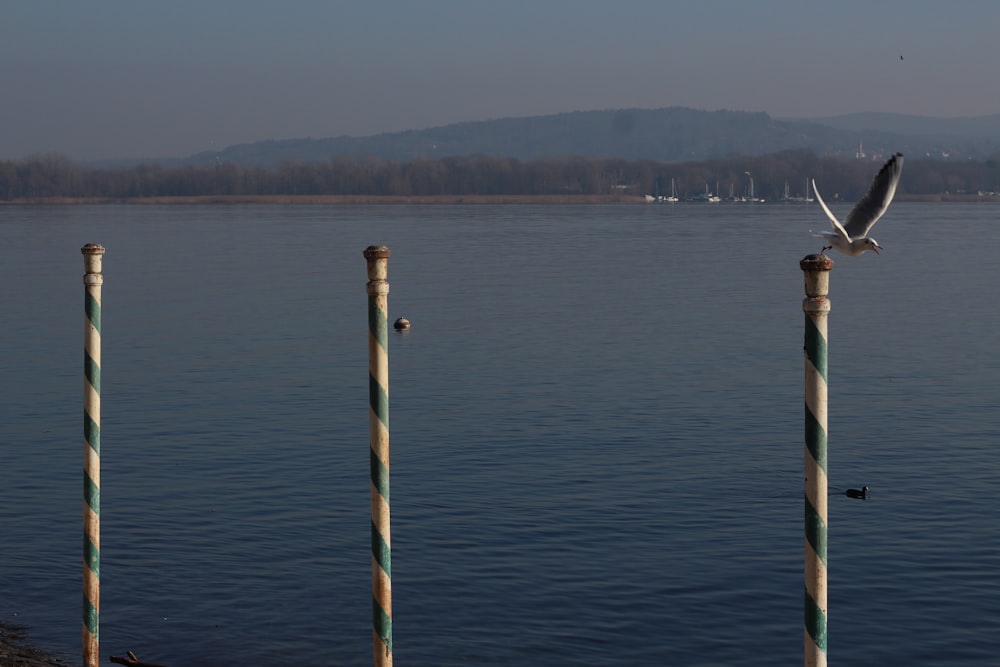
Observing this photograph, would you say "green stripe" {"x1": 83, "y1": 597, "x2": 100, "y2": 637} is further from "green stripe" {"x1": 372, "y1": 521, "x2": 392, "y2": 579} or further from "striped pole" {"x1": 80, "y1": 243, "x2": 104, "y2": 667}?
"green stripe" {"x1": 372, "y1": 521, "x2": 392, "y2": 579}

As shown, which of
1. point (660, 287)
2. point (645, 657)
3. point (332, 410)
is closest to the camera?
point (645, 657)

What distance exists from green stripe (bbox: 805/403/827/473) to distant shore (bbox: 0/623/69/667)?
10.9 metres

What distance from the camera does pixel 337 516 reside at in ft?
89.6

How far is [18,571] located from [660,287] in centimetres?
6264

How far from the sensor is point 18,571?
23.7m

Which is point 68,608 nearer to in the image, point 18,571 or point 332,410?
point 18,571

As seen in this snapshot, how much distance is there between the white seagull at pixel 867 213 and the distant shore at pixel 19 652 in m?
10.8

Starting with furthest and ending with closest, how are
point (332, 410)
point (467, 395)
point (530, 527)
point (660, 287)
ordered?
1. point (660, 287)
2. point (467, 395)
3. point (332, 410)
4. point (530, 527)

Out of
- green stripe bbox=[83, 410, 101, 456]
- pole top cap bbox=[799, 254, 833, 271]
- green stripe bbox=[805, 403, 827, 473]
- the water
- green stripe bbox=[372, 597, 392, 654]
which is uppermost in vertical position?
pole top cap bbox=[799, 254, 833, 271]

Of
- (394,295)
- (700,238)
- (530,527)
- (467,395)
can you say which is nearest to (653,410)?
(467,395)

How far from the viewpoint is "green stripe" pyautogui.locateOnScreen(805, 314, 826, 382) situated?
10695 mm

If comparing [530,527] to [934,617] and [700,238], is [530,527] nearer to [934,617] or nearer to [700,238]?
[934,617]

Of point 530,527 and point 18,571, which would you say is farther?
point 530,527

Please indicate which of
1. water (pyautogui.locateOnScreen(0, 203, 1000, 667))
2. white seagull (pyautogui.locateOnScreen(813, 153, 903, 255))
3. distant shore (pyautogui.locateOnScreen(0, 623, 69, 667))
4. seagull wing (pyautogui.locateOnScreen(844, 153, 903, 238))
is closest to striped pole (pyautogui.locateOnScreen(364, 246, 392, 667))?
white seagull (pyautogui.locateOnScreen(813, 153, 903, 255))
